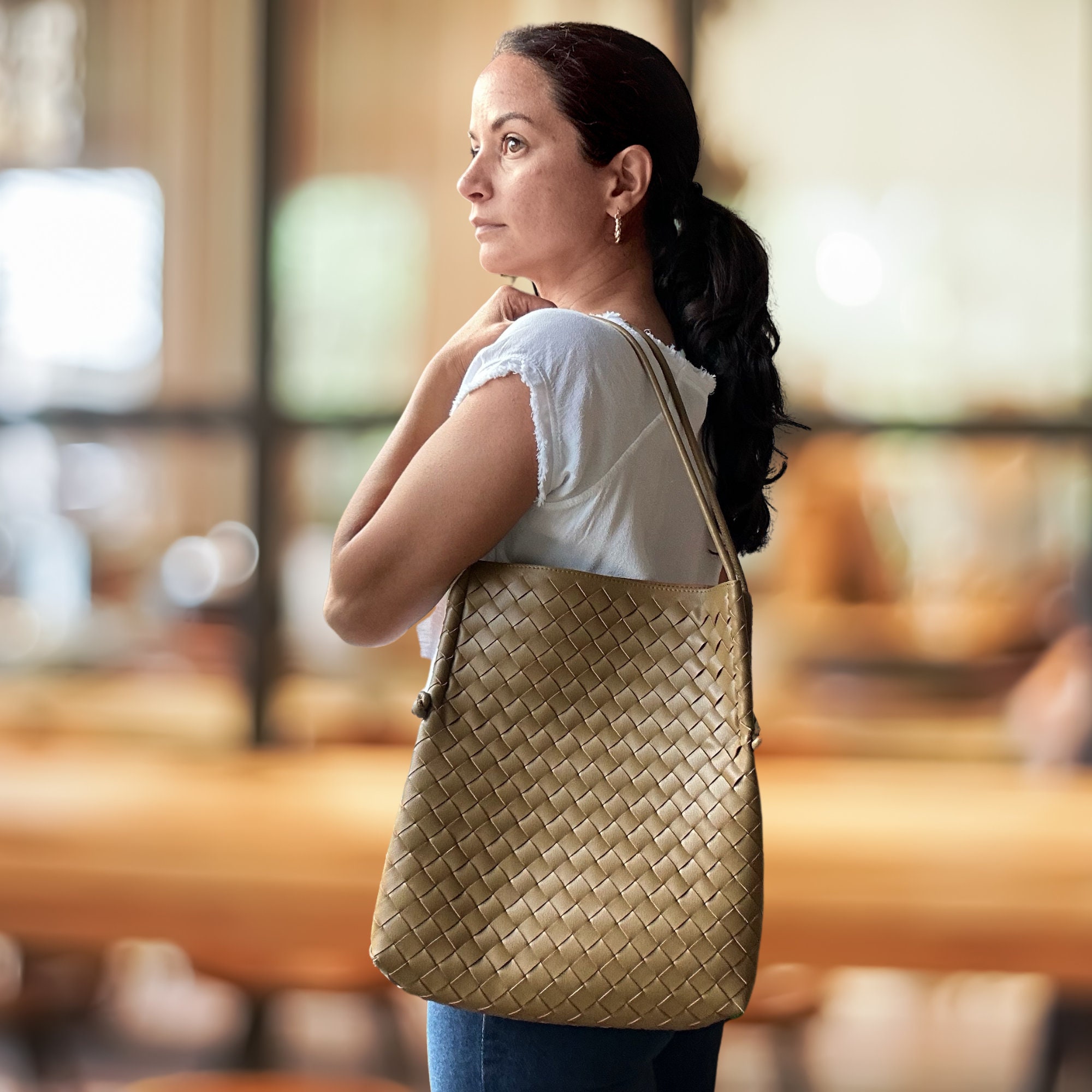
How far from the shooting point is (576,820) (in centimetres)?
97

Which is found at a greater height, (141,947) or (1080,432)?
(1080,432)

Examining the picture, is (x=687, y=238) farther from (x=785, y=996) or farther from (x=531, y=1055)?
(x=785, y=996)

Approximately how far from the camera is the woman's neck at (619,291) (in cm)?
111

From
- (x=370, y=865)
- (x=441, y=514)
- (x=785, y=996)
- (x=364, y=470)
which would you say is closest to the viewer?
(x=441, y=514)

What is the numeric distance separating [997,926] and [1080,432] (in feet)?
3.83

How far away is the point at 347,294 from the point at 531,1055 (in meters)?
2.78

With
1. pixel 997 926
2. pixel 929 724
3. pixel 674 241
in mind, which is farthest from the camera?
pixel 929 724

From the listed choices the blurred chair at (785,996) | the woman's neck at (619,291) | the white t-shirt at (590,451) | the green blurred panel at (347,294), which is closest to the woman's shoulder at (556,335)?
the white t-shirt at (590,451)

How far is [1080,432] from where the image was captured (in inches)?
131

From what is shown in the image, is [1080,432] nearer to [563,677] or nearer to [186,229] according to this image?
[186,229]

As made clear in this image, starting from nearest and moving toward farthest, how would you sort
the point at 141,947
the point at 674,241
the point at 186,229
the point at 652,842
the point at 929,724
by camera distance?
the point at 652,842 < the point at 674,241 < the point at 929,724 < the point at 186,229 < the point at 141,947

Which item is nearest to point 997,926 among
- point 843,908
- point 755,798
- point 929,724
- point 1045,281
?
point 843,908

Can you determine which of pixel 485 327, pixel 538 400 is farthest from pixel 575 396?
pixel 485 327

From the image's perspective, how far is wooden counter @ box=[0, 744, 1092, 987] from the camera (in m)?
2.82
